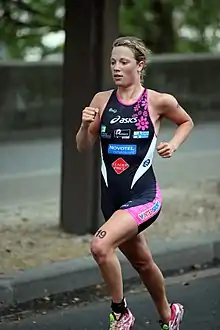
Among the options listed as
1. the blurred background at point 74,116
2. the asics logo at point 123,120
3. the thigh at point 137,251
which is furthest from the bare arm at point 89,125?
the blurred background at point 74,116

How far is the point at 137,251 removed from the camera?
5238 mm

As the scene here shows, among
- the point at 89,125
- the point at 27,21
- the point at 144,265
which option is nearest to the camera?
the point at 89,125

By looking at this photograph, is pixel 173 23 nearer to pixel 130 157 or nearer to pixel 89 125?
pixel 89 125

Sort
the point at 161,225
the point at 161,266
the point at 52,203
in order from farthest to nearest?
the point at 52,203
the point at 161,225
the point at 161,266

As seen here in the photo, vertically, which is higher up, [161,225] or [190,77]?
[190,77]

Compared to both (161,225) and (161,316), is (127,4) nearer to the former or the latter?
(161,225)

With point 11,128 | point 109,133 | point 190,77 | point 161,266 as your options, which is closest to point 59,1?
point 190,77

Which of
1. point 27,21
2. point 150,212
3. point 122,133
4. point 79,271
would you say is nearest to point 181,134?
point 122,133

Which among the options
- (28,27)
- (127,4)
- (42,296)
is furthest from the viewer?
(127,4)

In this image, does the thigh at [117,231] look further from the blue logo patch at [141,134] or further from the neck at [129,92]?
the neck at [129,92]

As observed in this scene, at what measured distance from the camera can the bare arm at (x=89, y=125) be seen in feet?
16.6

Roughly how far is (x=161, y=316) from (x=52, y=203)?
173 inches

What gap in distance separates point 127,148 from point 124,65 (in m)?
0.49

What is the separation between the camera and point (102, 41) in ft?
26.0
